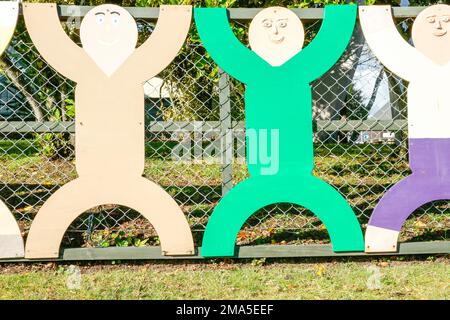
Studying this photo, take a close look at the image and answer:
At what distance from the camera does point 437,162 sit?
9.68 ft

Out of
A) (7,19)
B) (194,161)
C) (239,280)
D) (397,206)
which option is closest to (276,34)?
(397,206)

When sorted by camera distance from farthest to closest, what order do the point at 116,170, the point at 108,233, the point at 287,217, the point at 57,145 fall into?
1. the point at 57,145
2. the point at 287,217
3. the point at 108,233
4. the point at 116,170

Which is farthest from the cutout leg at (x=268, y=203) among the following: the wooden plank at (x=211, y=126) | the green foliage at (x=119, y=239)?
the green foliage at (x=119, y=239)

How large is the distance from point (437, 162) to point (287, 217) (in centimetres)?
146

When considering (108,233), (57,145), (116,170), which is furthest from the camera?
(57,145)

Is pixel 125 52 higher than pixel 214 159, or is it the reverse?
pixel 125 52

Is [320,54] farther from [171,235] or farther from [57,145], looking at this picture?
[57,145]

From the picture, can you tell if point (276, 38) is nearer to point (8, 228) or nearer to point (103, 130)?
point (103, 130)

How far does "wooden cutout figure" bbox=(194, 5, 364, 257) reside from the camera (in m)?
2.92

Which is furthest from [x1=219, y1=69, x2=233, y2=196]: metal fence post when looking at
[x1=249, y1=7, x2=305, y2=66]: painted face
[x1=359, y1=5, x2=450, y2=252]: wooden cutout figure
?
[x1=359, y1=5, x2=450, y2=252]: wooden cutout figure

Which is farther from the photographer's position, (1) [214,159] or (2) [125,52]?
(1) [214,159]

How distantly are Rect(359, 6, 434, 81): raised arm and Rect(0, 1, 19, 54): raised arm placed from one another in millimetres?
2209

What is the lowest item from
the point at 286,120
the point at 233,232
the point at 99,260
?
the point at 99,260

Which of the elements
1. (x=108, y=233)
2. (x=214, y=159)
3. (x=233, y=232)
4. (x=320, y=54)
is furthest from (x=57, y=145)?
(x=320, y=54)
